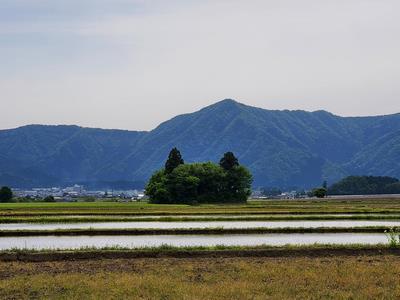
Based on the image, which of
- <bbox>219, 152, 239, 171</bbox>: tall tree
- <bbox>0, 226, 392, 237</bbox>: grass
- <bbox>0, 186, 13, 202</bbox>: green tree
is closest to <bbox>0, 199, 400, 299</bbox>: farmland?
<bbox>0, 226, 392, 237</bbox>: grass

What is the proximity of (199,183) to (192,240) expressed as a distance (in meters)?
66.1

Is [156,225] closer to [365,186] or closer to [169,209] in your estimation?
[169,209]

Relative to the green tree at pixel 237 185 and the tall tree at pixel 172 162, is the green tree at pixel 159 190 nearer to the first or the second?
the tall tree at pixel 172 162

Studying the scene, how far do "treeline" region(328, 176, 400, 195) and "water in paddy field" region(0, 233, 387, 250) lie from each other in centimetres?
14835

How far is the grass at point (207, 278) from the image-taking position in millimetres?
15875

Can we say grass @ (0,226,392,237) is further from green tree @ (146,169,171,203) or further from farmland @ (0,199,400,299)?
green tree @ (146,169,171,203)

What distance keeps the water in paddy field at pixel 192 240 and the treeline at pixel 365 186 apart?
148 metres

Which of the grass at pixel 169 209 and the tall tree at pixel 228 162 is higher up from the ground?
the tall tree at pixel 228 162

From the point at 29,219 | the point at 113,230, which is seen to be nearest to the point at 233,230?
the point at 113,230

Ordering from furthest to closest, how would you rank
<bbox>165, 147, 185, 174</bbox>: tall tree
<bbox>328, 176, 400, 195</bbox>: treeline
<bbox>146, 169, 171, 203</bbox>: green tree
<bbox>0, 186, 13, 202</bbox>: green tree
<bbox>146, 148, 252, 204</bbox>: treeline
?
<bbox>328, 176, 400, 195</bbox>: treeline < <bbox>0, 186, 13, 202</bbox>: green tree < <bbox>165, 147, 185, 174</bbox>: tall tree < <bbox>146, 148, 252, 204</bbox>: treeline < <bbox>146, 169, 171, 203</bbox>: green tree

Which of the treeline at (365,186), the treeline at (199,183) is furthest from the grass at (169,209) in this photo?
the treeline at (365,186)

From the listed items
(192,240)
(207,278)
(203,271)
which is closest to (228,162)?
(192,240)

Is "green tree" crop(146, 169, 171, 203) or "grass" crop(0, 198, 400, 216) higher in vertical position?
"green tree" crop(146, 169, 171, 203)

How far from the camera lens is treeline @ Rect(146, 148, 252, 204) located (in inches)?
3625
